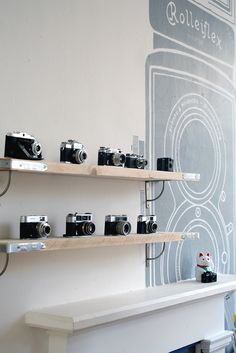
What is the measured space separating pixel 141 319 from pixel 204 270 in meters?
0.53

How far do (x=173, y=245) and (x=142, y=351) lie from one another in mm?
573

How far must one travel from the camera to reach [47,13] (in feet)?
6.31

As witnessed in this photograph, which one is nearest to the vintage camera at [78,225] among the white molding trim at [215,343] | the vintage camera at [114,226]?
the vintage camera at [114,226]

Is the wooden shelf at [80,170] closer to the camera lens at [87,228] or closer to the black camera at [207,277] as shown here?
the camera lens at [87,228]

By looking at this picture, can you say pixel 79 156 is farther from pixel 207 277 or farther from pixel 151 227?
pixel 207 277

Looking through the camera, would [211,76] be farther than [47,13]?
Yes

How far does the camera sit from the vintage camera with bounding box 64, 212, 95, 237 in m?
1.84

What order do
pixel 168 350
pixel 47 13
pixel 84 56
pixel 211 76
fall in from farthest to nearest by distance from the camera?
pixel 211 76
pixel 168 350
pixel 84 56
pixel 47 13

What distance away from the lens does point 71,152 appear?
1824 millimetres

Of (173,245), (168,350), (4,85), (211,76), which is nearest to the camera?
(4,85)

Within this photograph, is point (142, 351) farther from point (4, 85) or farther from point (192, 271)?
point (4, 85)

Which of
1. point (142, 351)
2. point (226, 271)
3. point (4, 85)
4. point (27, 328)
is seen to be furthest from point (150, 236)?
point (226, 271)

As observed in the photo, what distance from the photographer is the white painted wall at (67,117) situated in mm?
1764

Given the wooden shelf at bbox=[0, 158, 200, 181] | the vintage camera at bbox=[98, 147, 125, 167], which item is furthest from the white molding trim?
the vintage camera at bbox=[98, 147, 125, 167]
